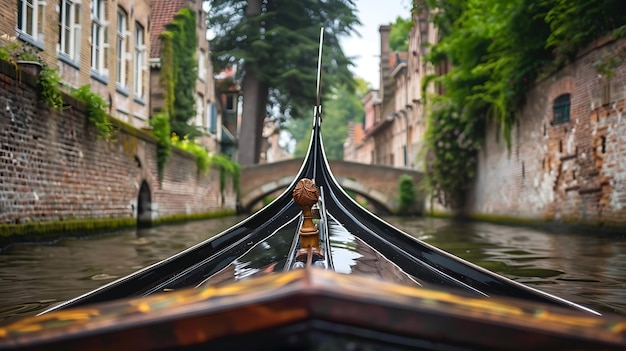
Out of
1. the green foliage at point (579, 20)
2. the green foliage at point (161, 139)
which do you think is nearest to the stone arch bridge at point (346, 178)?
the green foliage at point (161, 139)

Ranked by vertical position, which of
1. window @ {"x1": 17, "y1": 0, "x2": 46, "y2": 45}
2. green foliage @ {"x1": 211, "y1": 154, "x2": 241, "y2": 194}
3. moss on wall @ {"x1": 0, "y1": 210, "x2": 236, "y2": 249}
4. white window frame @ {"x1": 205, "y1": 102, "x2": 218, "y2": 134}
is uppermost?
white window frame @ {"x1": 205, "y1": 102, "x2": 218, "y2": 134}

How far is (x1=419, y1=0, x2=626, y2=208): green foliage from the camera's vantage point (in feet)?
26.0

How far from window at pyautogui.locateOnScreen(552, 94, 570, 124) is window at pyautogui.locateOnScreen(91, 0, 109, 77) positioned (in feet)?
20.8

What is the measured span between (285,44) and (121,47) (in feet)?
19.1

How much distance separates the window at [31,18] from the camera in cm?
653

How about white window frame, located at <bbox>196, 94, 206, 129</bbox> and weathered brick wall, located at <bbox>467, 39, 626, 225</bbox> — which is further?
white window frame, located at <bbox>196, 94, 206, 129</bbox>

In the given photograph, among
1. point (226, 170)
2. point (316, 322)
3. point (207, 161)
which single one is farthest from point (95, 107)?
point (226, 170)

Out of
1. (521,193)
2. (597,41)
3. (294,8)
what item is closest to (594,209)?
(597,41)

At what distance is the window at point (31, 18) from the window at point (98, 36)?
5.44 ft

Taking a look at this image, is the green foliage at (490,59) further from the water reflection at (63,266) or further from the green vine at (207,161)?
the water reflection at (63,266)

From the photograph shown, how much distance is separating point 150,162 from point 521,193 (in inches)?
239

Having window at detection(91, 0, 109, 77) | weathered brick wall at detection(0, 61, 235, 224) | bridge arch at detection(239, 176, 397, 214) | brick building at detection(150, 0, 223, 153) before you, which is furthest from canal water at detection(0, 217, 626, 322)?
bridge arch at detection(239, 176, 397, 214)

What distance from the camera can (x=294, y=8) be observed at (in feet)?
42.1

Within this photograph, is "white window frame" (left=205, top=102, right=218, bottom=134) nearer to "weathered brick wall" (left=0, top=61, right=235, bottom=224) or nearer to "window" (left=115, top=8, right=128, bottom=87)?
"weathered brick wall" (left=0, top=61, right=235, bottom=224)
